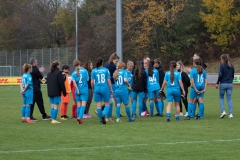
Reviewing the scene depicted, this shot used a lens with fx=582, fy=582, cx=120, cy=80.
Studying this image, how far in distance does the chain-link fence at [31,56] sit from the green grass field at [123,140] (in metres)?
43.9

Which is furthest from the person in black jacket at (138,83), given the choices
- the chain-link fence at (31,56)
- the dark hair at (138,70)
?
the chain-link fence at (31,56)

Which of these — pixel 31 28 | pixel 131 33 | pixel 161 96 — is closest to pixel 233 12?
pixel 131 33

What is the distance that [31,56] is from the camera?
6331 cm

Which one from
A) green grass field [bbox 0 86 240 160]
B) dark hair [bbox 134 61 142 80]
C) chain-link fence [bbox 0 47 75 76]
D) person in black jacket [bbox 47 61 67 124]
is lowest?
green grass field [bbox 0 86 240 160]

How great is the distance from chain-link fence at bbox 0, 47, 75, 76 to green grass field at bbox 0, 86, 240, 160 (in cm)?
4387

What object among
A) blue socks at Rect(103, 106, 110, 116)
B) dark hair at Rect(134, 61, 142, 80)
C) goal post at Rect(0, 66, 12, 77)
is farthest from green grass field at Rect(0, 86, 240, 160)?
goal post at Rect(0, 66, 12, 77)

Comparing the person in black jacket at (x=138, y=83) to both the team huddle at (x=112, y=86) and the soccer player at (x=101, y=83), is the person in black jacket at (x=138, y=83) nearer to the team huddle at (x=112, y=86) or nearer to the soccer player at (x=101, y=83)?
the team huddle at (x=112, y=86)

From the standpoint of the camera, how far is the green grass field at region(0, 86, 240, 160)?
10.6 m

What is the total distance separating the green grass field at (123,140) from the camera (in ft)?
34.7

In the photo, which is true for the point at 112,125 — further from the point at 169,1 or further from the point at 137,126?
the point at 169,1

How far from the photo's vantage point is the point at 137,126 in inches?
609

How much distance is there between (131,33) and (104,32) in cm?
331

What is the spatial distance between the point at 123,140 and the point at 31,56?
5189 centimetres

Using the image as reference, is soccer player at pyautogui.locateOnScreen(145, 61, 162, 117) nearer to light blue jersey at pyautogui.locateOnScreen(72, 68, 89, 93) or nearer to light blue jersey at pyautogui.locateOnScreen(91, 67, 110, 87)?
light blue jersey at pyautogui.locateOnScreen(72, 68, 89, 93)
